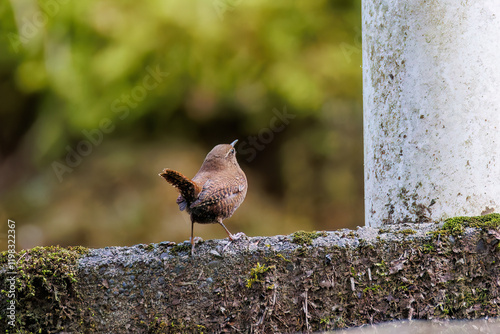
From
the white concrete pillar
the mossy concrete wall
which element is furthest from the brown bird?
the white concrete pillar

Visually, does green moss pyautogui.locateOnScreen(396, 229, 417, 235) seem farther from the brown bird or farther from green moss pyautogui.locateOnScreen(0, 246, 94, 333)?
green moss pyautogui.locateOnScreen(0, 246, 94, 333)

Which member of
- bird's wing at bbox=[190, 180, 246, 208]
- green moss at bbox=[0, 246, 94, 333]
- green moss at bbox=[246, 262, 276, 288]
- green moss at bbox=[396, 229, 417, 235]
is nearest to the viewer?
green moss at bbox=[0, 246, 94, 333]

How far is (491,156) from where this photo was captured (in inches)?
96.3

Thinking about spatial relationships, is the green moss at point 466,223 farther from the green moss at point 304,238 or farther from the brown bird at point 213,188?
the brown bird at point 213,188

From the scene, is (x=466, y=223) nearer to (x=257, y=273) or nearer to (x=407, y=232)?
(x=407, y=232)

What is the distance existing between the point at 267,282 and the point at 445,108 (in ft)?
3.64

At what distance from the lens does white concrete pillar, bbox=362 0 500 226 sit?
2.42 metres

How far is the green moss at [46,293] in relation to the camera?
6.57 feet

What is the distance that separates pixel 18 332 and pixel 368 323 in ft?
4.32

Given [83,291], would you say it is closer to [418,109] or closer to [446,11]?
[418,109]

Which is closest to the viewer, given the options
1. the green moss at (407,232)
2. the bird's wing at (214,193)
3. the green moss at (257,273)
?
the green moss at (257,273)

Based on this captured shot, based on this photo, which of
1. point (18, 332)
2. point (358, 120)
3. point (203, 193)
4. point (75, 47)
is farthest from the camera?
point (358, 120)

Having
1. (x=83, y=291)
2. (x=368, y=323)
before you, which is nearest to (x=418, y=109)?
(x=368, y=323)

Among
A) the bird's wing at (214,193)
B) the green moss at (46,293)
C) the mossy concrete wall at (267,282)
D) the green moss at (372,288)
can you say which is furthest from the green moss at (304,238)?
the green moss at (46,293)
